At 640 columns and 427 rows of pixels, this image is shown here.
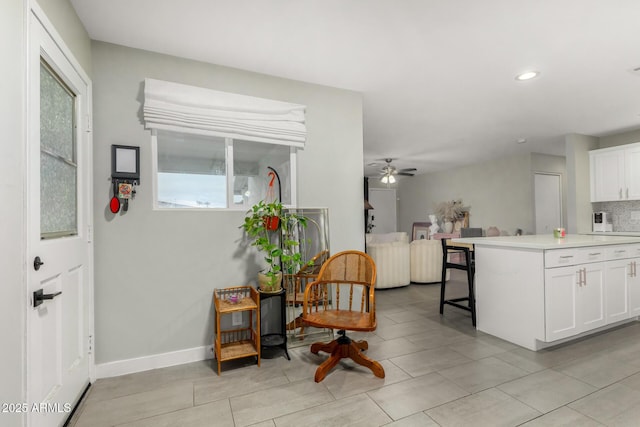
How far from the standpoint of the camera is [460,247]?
3510mm

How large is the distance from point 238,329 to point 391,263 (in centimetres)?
295

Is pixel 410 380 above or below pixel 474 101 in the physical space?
below

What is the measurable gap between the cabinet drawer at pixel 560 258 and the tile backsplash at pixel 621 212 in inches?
119

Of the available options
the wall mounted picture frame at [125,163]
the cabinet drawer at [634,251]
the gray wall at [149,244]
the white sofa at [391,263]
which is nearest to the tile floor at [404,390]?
the gray wall at [149,244]

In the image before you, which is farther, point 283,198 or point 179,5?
point 283,198

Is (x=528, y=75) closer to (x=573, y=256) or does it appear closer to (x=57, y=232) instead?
(x=573, y=256)

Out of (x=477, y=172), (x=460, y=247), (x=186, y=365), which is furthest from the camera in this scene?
(x=477, y=172)

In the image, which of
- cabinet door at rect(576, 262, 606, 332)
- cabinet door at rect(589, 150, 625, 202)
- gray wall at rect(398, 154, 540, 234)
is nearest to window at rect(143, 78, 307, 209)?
cabinet door at rect(576, 262, 606, 332)

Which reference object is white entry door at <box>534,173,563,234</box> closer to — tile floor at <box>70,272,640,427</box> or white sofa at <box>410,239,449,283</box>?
white sofa at <box>410,239,449,283</box>

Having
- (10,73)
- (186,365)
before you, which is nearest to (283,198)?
(186,365)

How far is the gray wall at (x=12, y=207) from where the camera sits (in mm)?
1219

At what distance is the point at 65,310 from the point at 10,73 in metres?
1.29

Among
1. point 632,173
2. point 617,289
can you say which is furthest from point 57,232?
point 632,173

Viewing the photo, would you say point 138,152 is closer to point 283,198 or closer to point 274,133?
point 274,133
